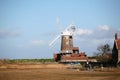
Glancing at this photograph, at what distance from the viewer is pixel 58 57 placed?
10500 cm

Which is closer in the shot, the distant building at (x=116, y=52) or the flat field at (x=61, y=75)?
the flat field at (x=61, y=75)

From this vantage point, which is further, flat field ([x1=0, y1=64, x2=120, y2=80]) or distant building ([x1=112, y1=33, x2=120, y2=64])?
distant building ([x1=112, y1=33, x2=120, y2=64])

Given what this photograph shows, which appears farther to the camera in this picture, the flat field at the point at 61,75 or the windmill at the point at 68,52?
the windmill at the point at 68,52

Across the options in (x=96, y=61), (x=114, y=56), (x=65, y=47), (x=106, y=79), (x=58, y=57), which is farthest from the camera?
(x=58, y=57)

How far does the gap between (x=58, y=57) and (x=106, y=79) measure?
210 feet

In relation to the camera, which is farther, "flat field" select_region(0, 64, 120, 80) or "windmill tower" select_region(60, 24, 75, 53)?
"windmill tower" select_region(60, 24, 75, 53)

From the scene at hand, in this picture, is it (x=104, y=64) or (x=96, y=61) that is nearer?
(x=104, y=64)

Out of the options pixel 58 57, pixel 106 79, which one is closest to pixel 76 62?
pixel 58 57

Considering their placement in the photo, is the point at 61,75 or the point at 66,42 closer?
the point at 61,75

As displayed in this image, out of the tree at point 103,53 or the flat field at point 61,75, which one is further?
the tree at point 103,53

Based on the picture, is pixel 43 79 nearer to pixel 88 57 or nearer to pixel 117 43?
pixel 117 43

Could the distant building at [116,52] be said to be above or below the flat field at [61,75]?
above

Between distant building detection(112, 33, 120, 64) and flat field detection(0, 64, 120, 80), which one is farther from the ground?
distant building detection(112, 33, 120, 64)

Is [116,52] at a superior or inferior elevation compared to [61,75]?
superior
